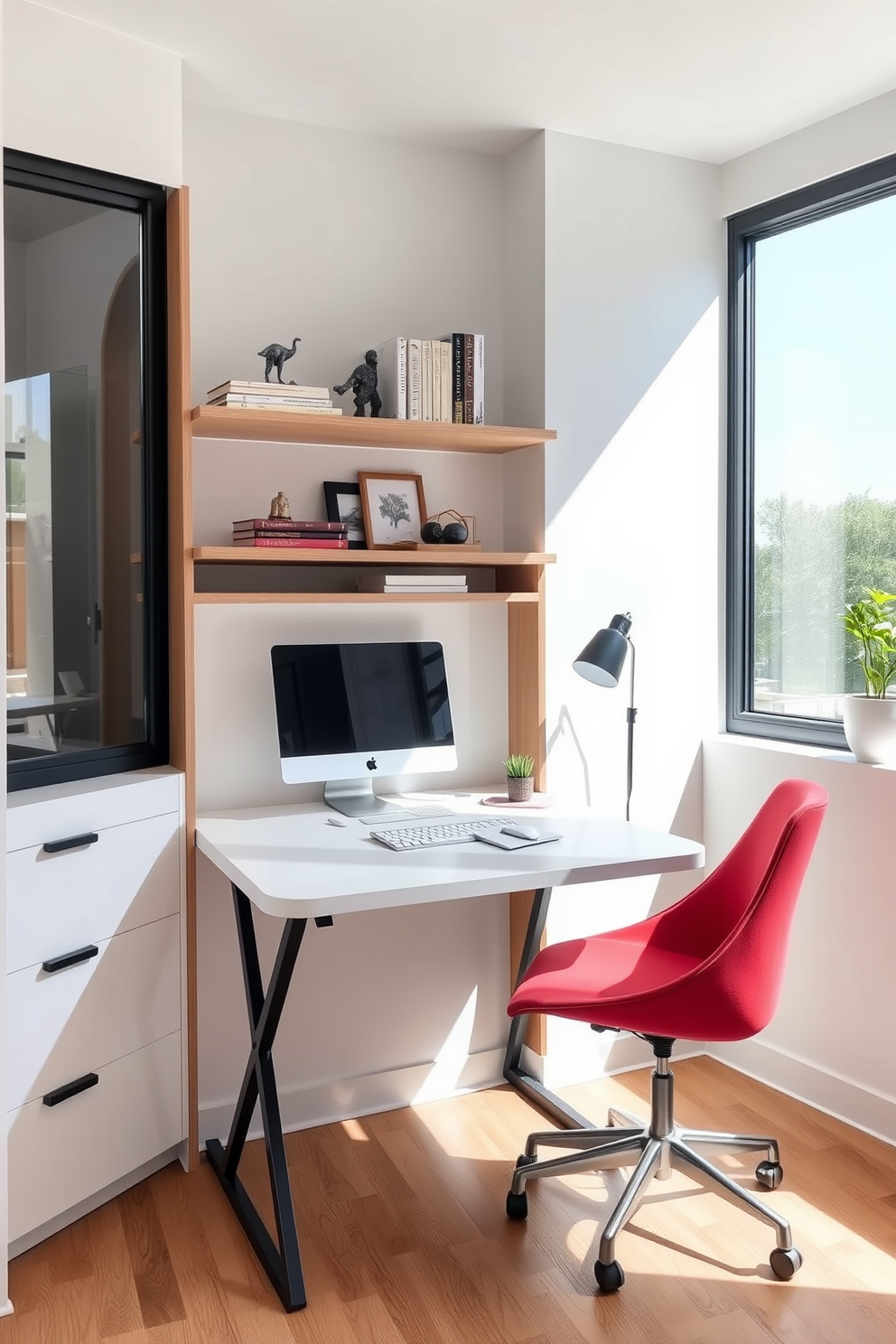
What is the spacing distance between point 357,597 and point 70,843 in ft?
2.99

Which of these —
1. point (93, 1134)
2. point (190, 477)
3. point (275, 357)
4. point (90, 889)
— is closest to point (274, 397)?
point (275, 357)

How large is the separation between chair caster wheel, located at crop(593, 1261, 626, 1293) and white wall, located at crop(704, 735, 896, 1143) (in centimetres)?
97

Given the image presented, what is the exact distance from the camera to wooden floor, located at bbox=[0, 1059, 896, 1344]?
2.06 meters

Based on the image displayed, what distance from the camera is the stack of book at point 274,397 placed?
257 cm

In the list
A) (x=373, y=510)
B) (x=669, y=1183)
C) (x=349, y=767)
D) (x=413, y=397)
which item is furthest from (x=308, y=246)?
(x=669, y=1183)

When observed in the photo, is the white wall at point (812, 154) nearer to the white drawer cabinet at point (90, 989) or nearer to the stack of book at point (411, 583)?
the stack of book at point (411, 583)

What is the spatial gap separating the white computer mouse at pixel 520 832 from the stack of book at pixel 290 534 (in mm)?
788

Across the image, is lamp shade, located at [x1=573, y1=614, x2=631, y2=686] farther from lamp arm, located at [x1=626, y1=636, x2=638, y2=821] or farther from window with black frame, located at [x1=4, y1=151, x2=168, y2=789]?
window with black frame, located at [x1=4, y1=151, x2=168, y2=789]

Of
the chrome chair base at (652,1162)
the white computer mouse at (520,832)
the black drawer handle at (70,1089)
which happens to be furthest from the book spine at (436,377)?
the black drawer handle at (70,1089)

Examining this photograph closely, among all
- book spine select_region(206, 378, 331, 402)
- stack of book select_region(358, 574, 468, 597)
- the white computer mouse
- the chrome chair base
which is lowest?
the chrome chair base

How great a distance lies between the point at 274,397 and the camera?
8.56 feet

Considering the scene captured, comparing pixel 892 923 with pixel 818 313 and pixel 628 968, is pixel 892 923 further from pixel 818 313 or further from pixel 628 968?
pixel 818 313

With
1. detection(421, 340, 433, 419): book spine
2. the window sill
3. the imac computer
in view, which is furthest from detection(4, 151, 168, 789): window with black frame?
the window sill

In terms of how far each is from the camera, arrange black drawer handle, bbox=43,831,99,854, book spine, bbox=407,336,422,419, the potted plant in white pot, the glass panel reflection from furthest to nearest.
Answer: book spine, bbox=407,336,422,419 → the potted plant in white pot → the glass panel reflection → black drawer handle, bbox=43,831,99,854
